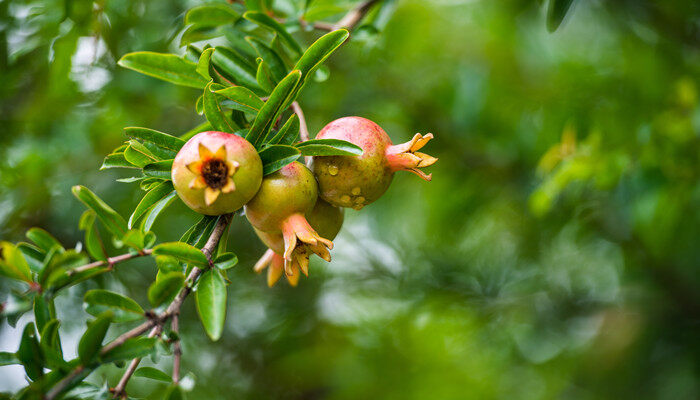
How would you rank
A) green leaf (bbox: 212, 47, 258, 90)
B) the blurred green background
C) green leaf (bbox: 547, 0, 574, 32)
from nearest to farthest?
green leaf (bbox: 212, 47, 258, 90), green leaf (bbox: 547, 0, 574, 32), the blurred green background

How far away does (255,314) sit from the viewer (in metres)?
2.45

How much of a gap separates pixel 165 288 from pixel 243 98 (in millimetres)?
326

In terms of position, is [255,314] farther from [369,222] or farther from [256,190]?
[256,190]

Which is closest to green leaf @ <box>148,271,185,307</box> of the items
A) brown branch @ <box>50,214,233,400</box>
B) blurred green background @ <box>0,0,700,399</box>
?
brown branch @ <box>50,214,233,400</box>

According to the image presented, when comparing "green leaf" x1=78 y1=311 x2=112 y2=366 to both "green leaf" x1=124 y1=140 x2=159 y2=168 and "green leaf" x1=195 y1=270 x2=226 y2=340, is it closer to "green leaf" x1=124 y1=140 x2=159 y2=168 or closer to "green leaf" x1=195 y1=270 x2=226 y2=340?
"green leaf" x1=195 y1=270 x2=226 y2=340

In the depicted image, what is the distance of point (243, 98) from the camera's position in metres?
0.89

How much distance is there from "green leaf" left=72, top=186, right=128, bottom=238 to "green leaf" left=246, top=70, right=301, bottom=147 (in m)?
0.23

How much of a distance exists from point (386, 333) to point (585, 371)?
0.86m

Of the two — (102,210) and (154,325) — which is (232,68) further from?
(154,325)

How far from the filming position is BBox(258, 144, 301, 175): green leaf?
2.61 ft

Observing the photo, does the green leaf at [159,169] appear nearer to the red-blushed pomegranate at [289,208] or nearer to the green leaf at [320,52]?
the red-blushed pomegranate at [289,208]

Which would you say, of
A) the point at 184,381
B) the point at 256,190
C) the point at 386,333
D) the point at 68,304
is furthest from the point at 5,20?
the point at 386,333

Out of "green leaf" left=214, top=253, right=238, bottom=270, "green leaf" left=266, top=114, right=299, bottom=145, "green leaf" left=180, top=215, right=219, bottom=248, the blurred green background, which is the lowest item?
the blurred green background

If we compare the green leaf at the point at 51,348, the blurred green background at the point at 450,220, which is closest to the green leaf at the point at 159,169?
the green leaf at the point at 51,348
